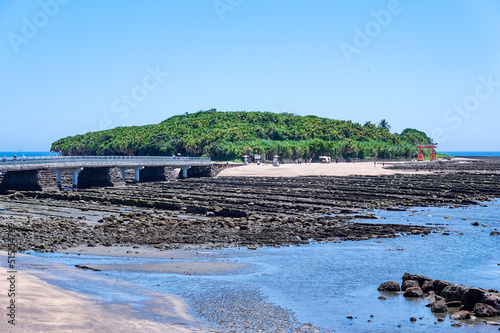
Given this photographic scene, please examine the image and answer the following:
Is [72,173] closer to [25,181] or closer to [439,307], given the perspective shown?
[25,181]

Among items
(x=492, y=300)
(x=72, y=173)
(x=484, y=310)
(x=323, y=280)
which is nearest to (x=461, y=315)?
(x=484, y=310)

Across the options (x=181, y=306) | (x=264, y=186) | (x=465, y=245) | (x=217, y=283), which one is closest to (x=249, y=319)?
(x=181, y=306)

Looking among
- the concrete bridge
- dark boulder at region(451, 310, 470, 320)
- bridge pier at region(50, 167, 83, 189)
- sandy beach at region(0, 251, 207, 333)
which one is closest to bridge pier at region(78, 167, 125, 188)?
the concrete bridge

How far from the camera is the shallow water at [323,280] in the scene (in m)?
16.6

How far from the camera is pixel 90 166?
205 feet

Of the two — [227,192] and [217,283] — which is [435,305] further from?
[227,192]

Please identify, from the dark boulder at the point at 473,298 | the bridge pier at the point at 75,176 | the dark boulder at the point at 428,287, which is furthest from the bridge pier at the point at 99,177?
the dark boulder at the point at 473,298

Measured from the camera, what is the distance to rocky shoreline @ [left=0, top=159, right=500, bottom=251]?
28.5 meters

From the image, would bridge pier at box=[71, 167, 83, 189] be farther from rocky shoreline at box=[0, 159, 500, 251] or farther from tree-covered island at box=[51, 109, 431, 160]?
tree-covered island at box=[51, 109, 431, 160]

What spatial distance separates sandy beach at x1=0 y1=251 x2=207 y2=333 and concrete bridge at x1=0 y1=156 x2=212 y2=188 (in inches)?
1432

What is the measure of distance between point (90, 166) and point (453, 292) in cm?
5035

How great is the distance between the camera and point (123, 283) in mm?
19516

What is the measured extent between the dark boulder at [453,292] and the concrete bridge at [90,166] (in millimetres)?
41241

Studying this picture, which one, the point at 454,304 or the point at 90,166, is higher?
the point at 90,166
